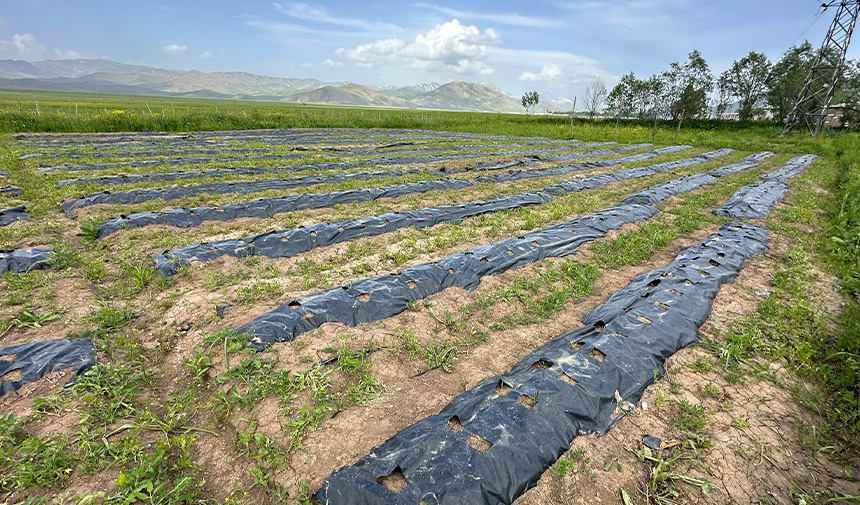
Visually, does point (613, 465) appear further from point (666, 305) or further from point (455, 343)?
point (666, 305)

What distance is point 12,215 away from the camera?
7328 mm

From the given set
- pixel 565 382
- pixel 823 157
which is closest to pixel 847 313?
pixel 565 382

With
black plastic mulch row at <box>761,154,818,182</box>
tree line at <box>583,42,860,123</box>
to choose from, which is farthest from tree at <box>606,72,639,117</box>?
black plastic mulch row at <box>761,154,818,182</box>

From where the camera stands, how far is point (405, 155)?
55.2ft

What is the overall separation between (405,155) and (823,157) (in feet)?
78.0

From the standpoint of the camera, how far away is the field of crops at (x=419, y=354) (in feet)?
8.52

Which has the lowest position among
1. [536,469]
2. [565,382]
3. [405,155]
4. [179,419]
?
[179,419]

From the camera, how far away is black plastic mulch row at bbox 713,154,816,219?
29.8 feet

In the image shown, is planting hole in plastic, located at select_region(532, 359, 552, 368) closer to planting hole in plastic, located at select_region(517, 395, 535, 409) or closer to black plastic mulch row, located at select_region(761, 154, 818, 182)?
planting hole in plastic, located at select_region(517, 395, 535, 409)

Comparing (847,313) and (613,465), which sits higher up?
(847,313)

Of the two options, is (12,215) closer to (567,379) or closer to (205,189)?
(205,189)

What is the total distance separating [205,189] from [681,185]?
15.2 meters

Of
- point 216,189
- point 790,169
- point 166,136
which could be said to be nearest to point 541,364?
point 216,189

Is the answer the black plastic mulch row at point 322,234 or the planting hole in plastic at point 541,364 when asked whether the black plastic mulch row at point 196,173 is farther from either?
the planting hole in plastic at point 541,364
